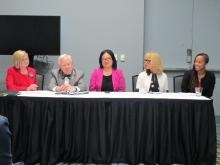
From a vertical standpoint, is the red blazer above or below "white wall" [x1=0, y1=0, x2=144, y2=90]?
below

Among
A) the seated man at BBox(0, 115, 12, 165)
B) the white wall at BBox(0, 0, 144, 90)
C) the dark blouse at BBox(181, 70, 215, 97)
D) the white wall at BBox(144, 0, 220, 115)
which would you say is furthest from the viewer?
the white wall at BBox(144, 0, 220, 115)

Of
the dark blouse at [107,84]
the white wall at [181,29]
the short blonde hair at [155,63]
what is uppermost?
the white wall at [181,29]

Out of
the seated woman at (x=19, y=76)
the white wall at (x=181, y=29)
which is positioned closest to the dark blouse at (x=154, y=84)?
the seated woman at (x=19, y=76)

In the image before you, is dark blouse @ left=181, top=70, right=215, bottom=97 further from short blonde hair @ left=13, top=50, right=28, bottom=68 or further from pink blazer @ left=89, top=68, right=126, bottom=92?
short blonde hair @ left=13, top=50, right=28, bottom=68

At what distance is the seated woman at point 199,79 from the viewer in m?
4.30

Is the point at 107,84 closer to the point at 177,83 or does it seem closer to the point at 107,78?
the point at 107,78

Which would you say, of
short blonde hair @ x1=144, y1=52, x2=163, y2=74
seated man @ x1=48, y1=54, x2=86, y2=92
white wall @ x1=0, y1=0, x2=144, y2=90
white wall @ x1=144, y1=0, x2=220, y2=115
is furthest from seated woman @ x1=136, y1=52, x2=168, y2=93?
white wall @ x1=144, y1=0, x2=220, y2=115

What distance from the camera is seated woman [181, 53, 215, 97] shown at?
4301 mm

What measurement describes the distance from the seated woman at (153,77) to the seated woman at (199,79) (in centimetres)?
32

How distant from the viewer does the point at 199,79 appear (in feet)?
14.5

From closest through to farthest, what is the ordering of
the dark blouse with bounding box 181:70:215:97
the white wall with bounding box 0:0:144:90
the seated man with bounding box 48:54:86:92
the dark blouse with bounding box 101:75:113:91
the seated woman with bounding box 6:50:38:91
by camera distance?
the seated man with bounding box 48:54:86:92 < the seated woman with bounding box 6:50:38:91 < the dark blouse with bounding box 101:75:113:91 < the dark blouse with bounding box 181:70:215:97 < the white wall with bounding box 0:0:144:90

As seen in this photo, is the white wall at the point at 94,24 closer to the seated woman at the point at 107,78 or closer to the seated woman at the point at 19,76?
the seated woman at the point at 107,78

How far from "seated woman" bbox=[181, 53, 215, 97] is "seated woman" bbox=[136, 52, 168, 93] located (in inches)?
12.7

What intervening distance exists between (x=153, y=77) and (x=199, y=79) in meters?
0.67
